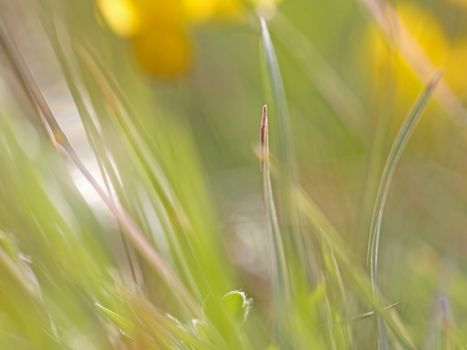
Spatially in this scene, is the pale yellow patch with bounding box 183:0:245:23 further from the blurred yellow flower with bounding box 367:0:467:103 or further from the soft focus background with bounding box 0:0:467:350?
the blurred yellow flower with bounding box 367:0:467:103

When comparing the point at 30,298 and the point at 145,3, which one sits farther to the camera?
the point at 145,3

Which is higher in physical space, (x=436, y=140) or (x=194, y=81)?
(x=194, y=81)

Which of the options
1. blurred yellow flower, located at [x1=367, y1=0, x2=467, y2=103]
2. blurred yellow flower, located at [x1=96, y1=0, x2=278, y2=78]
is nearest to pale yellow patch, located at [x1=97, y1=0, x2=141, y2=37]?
blurred yellow flower, located at [x1=96, y1=0, x2=278, y2=78]

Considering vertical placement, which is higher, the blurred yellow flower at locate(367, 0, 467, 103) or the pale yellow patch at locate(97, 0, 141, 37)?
the pale yellow patch at locate(97, 0, 141, 37)

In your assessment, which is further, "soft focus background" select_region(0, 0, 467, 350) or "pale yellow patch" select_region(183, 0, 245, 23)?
"pale yellow patch" select_region(183, 0, 245, 23)

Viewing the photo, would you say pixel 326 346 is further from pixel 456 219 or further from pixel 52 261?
pixel 456 219

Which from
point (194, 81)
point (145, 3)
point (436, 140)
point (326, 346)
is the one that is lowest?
point (326, 346)

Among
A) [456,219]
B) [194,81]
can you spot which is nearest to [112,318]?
[456,219]

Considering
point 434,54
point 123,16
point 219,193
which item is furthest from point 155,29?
point 434,54
